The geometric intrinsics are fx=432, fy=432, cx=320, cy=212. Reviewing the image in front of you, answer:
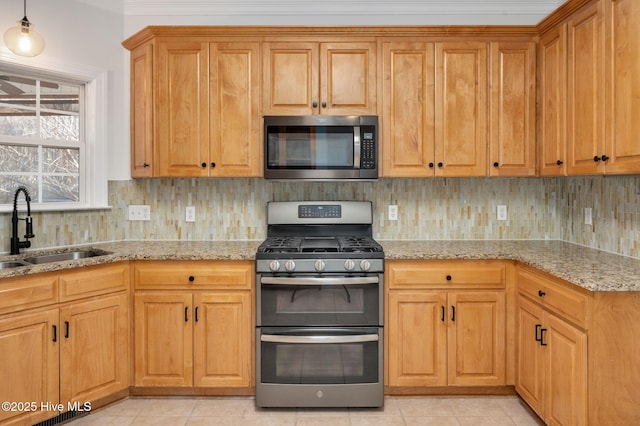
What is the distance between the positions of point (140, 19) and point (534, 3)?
3045mm

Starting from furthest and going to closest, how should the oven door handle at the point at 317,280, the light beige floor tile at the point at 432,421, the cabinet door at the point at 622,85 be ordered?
the oven door handle at the point at 317,280
the light beige floor tile at the point at 432,421
the cabinet door at the point at 622,85

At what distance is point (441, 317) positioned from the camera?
272 centimetres

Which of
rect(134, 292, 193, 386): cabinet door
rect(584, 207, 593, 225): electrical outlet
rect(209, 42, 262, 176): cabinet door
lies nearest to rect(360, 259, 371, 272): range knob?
rect(209, 42, 262, 176): cabinet door

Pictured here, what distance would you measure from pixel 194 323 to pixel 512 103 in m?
2.58

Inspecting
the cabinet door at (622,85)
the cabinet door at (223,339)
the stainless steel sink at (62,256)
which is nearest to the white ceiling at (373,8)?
the cabinet door at (622,85)

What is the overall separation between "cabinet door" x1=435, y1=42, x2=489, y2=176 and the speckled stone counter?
1.98ft

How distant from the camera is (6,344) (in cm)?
217

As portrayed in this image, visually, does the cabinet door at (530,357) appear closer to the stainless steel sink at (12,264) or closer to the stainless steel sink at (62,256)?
the stainless steel sink at (62,256)

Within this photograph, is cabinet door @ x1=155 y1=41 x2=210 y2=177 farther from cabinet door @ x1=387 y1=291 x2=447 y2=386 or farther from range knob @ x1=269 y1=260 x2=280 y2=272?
cabinet door @ x1=387 y1=291 x2=447 y2=386

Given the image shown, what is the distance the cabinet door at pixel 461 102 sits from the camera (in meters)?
2.98

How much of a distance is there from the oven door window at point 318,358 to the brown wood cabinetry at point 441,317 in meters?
0.19

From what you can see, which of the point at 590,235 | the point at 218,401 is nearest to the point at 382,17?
the point at 590,235

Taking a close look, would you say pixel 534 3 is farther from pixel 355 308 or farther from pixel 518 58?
pixel 355 308

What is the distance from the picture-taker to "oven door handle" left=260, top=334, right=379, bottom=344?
8.54 ft
